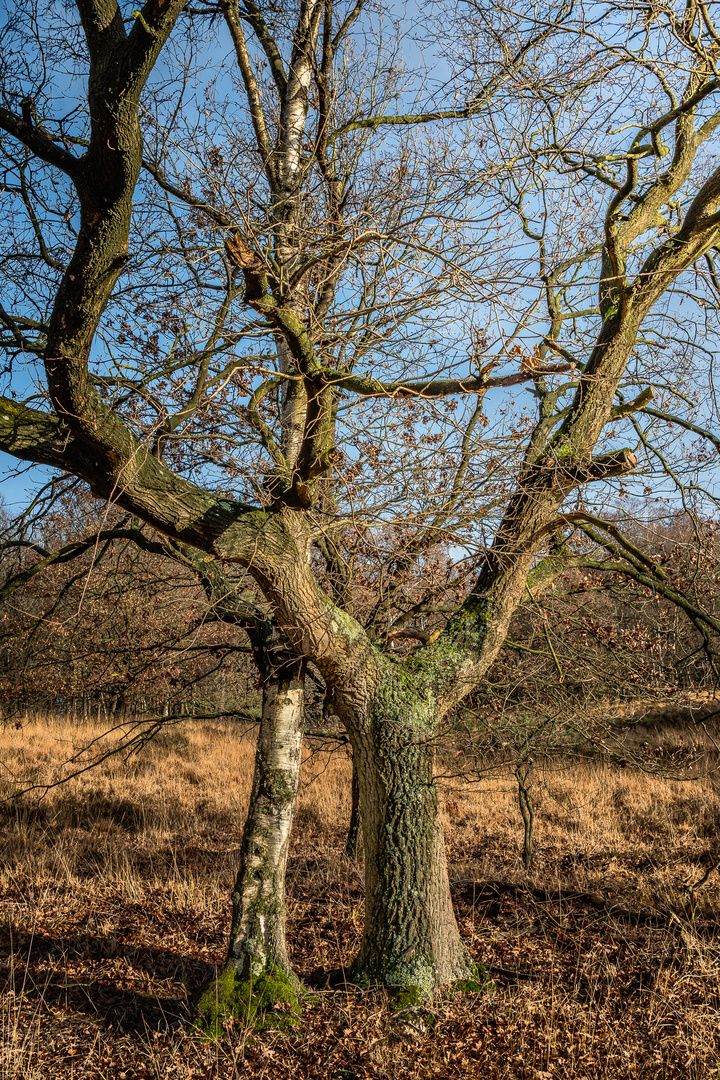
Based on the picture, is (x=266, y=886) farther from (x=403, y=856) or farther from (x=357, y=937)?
(x=357, y=937)

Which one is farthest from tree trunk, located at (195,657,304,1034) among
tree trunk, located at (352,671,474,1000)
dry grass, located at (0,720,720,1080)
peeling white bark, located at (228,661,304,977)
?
tree trunk, located at (352,671,474,1000)

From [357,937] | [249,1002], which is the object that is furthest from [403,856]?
[357,937]

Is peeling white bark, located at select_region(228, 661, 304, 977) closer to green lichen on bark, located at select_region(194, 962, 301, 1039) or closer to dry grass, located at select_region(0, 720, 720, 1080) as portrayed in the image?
green lichen on bark, located at select_region(194, 962, 301, 1039)

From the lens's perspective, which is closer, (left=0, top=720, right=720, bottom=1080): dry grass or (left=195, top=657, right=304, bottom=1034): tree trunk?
(left=0, top=720, right=720, bottom=1080): dry grass

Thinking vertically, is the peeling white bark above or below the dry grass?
above

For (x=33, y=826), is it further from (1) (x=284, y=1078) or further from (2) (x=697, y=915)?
(2) (x=697, y=915)

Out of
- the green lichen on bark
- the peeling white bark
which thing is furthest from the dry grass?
the peeling white bark

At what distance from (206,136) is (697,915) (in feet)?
22.0

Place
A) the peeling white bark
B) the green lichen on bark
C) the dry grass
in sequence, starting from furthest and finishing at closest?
the peeling white bark < the green lichen on bark < the dry grass

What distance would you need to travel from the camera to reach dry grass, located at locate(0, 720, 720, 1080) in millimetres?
3619

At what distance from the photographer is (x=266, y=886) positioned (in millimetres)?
4125

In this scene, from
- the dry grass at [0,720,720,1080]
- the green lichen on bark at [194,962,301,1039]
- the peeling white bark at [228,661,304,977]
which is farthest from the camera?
the peeling white bark at [228,661,304,977]

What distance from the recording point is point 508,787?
11.0 meters

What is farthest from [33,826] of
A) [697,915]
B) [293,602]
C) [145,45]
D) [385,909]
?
[145,45]
